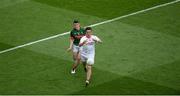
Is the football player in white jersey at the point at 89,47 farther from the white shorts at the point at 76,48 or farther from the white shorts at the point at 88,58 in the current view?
the white shorts at the point at 76,48

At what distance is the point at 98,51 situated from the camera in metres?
27.5

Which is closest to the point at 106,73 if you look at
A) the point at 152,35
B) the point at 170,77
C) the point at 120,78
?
the point at 120,78

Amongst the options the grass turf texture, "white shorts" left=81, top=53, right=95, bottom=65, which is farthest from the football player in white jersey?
the grass turf texture

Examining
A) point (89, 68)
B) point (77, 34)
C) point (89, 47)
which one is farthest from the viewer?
point (77, 34)

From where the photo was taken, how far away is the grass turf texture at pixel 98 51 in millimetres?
24375

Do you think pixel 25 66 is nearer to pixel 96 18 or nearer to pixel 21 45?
pixel 21 45

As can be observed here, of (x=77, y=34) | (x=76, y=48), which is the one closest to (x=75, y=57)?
(x=76, y=48)

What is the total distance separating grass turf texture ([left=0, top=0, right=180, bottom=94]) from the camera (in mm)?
24375

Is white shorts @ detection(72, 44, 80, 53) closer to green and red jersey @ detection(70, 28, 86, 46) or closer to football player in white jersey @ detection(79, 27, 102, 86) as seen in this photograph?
green and red jersey @ detection(70, 28, 86, 46)

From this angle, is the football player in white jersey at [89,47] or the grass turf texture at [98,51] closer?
the football player in white jersey at [89,47]

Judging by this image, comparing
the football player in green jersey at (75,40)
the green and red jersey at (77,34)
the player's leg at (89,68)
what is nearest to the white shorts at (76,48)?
the football player in green jersey at (75,40)

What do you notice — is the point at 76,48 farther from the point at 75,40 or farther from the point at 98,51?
the point at 98,51

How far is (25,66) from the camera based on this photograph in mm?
26125

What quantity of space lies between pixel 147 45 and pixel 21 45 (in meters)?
5.11
